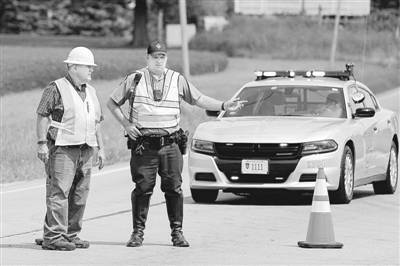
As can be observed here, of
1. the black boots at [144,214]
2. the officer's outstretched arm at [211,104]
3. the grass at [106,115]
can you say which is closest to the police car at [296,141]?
the grass at [106,115]

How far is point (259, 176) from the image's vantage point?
15.0 meters

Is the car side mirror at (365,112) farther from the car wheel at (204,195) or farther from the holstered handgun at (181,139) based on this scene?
the holstered handgun at (181,139)

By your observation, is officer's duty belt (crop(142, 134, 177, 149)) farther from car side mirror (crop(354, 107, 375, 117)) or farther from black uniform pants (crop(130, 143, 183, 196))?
car side mirror (crop(354, 107, 375, 117))

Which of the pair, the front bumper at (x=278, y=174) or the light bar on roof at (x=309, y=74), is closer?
the front bumper at (x=278, y=174)

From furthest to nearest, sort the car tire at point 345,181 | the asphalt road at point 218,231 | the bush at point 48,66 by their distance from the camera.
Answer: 1. the bush at point 48,66
2. the car tire at point 345,181
3. the asphalt road at point 218,231

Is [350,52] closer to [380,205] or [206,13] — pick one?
[206,13]

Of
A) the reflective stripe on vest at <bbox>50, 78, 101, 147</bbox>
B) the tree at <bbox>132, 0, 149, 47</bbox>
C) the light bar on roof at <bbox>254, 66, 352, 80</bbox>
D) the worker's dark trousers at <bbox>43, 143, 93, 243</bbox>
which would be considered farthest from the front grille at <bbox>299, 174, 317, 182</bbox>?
the tree at <bbox>132, 0, 149, 47</bbox>

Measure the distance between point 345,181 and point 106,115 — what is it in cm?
1670

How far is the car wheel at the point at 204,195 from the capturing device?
15.4 metres

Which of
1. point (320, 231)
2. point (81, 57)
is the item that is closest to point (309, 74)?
point (320, 231)

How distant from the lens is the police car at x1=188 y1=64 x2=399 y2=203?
49.0 ft

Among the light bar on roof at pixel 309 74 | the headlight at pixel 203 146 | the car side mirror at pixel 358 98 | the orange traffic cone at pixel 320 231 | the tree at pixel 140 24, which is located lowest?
the tree at pixel 140 24

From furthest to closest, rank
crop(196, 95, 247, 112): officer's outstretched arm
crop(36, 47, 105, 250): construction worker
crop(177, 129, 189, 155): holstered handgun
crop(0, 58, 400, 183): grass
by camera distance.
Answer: crop(0, 58, 400, 183): grass < crop(196, 95, 247, 112): officer's outstretched arm < crop(177, 129, 189, 155): holstered handgun < crop(36, 47, 105, 250): construction worker

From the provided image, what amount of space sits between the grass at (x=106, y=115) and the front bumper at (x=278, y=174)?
74 centimetres
